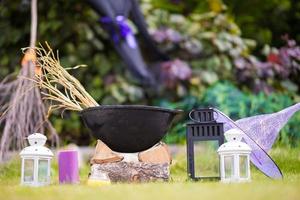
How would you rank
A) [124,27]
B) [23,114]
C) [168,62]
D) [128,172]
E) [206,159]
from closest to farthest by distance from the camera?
[128,172]
[206,159]
[23,114]
[124,27]
[168,62]

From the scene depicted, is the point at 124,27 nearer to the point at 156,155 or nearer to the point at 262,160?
the point at 156,155

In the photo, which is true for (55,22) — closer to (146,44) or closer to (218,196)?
(146,44)

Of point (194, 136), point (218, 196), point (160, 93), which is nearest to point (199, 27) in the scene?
point (160, 93)

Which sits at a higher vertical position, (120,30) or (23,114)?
(120,30)

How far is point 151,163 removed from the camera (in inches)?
91.0

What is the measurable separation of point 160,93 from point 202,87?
36cm

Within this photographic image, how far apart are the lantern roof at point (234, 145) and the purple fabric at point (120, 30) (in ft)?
6.79

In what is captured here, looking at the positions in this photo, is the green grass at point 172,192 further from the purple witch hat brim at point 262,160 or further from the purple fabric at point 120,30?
the purple fabric at point 120,30

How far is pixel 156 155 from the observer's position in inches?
91.8

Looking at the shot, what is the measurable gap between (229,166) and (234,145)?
0.10 meters

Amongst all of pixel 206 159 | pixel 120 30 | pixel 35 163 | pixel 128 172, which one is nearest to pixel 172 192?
pixel 128 172

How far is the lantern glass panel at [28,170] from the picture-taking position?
220 centimetres

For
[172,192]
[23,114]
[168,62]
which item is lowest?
[172,192]

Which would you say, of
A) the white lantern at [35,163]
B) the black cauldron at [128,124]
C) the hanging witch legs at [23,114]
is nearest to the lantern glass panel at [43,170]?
the white lantern at [35,163]
